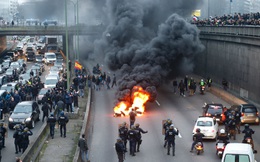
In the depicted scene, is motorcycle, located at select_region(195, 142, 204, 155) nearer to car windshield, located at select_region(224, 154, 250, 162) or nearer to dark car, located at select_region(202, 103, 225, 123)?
car windshield, located at select_region(224, 154, 250, 162)

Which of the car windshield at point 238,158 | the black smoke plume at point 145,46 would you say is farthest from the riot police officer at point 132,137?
the black smoke plume at point 145,46

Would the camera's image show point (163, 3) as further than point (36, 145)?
Yes

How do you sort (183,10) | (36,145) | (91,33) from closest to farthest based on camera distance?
(36,145), (183,10), (91,33)

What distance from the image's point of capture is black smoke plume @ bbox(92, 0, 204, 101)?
34.5 meters

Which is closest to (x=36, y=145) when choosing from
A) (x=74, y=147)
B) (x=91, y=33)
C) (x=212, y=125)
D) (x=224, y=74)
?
(x=74, y=147)

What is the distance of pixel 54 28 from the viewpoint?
3167 inches

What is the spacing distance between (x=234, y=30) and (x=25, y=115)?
20.6 meters

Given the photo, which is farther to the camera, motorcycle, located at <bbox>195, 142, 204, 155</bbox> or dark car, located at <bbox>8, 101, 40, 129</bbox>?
dark car, located at <bbox>8, 101, 40, 129</bbox>

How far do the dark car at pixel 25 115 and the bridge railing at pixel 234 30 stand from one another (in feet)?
52.0

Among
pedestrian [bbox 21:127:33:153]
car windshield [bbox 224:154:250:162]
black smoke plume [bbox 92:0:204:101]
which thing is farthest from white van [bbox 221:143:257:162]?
black smoke plume [bbox 92:0:204:101]

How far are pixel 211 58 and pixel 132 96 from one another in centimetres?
2105

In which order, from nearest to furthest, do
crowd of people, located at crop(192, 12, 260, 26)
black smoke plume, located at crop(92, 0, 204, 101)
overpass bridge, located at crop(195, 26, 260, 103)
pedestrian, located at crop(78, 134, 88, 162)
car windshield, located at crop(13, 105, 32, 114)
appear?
pedestrian, located at crop(78, 134, 88, 162) < car windshield, located at crop(13, 105, 32, 114) < black smoke plume, located at crop(92, 0, 204, 101) < overpass bridge, located at crop(195, 26, 260, 103) < crowd of people, located at crop(192, 12, 260, 26)

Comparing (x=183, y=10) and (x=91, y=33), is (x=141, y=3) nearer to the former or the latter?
(x=183, y=10)

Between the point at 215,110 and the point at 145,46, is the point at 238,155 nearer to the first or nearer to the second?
the point at 215,110
